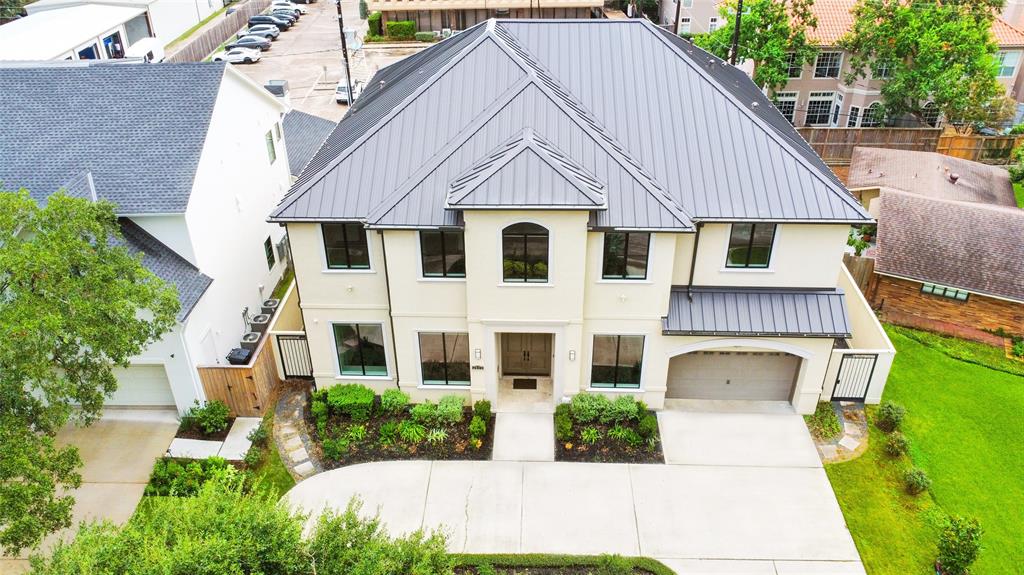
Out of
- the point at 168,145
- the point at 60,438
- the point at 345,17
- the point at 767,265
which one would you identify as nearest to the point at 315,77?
the point at 345,17

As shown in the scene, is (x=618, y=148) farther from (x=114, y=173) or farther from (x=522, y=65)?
(x=114, y=173)

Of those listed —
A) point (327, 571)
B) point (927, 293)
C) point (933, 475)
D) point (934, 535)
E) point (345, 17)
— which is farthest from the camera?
point (345, 17)

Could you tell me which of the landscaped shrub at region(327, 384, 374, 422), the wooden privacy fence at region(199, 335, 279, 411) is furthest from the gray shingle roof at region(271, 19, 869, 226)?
the landscaped shrub at region(327, 384, 374, 422)

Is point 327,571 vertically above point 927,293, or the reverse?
point 327,571

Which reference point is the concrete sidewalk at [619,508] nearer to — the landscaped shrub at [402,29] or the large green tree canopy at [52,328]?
the large green tree canopy at [52,328]

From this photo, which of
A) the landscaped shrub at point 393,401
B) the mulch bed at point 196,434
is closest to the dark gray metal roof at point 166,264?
the mulch bed at point 196,434

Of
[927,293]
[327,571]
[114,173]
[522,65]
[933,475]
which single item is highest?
[522,65]
